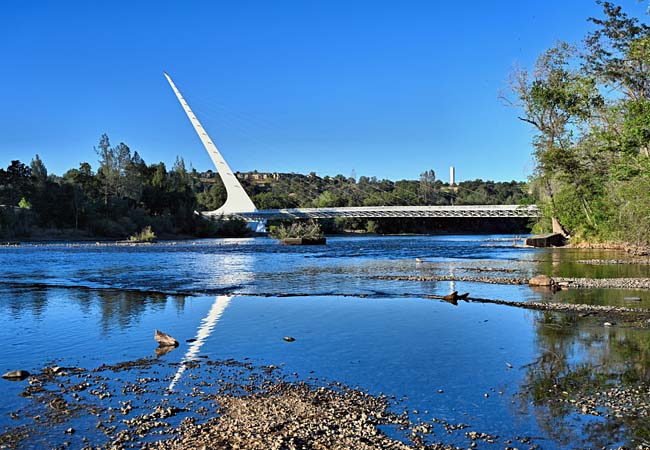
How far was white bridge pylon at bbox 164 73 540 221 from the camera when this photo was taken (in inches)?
3174

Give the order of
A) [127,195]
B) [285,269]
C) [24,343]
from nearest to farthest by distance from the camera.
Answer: [24,343]
[285,269]
[127,195]

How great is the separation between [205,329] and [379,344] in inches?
139

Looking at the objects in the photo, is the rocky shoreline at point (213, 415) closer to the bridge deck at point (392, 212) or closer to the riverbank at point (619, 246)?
the riverbank at point (619, 246)

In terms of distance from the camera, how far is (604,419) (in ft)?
18.8

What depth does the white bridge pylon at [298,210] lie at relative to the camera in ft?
265

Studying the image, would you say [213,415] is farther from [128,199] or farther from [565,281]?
[128,199]

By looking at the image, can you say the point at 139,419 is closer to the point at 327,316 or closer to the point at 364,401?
the point at 364,401

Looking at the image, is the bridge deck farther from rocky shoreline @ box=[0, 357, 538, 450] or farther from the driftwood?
rocky shoreline @ box=[0, 357, 538, 450]

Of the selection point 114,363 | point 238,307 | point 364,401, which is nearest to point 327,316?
point 238,307

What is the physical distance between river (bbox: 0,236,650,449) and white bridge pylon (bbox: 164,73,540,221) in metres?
63.0

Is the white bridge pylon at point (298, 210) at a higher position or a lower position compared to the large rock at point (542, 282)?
higher

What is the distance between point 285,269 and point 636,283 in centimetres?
1445

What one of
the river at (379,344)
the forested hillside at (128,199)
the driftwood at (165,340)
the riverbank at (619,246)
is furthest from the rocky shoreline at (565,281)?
the forested hillside at (128,199)

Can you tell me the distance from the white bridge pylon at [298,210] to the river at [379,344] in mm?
63035
